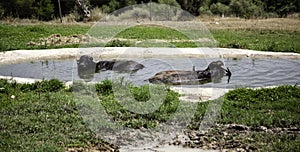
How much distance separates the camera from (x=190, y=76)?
1130 cm

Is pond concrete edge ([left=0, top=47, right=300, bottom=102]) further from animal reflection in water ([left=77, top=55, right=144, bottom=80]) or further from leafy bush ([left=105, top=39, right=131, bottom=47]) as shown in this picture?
animal reflection in water ([left=77, top=55, right=144, bottom=80])

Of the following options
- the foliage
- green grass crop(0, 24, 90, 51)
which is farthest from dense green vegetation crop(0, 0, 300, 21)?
the foliage

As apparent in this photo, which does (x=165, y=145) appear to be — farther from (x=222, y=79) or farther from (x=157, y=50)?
(x=157, y=50)

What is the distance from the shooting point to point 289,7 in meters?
32.4

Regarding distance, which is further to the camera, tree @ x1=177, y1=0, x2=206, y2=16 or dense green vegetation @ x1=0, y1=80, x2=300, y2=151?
tree @ x1=177, y1=0, x2=206, y2=16

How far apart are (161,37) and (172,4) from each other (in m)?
15.0

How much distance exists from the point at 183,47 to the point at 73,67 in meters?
4.38

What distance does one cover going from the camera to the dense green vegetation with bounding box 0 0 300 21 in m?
30.2

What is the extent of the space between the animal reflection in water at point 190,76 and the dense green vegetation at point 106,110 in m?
1.62

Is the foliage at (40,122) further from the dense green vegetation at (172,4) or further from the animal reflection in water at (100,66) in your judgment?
the dense green vegetation at (172,4)

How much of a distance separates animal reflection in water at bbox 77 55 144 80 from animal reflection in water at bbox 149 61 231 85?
5.49ft

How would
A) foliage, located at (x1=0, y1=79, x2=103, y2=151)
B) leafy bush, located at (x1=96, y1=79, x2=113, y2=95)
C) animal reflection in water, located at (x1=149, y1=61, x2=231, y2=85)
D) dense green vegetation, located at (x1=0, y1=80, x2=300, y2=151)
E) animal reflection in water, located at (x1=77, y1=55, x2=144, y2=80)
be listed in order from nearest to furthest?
foliage, located at (x1=0, y1=79, x2=103, y2=151) → dense green vegetation, located at (x1=0, y1=80, x2=300, y2=151) → leafy bush, located at (x1=96, y1=79, x2=113, y2=95) → animal reflection in water, located at (x1=149, y1=61, x2=231, y2=85) → animal reflection in water, located at (x1=77, y1=55, x2=144, y2=80)

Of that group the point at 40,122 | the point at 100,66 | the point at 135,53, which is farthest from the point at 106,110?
the point at 135,53

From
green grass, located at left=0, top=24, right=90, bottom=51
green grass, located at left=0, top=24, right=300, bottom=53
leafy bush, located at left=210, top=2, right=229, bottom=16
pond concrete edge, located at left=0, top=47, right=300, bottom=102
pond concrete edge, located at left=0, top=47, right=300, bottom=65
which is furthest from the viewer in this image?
leafy bush, located at left=210, top=2, right=229, bottom=16
